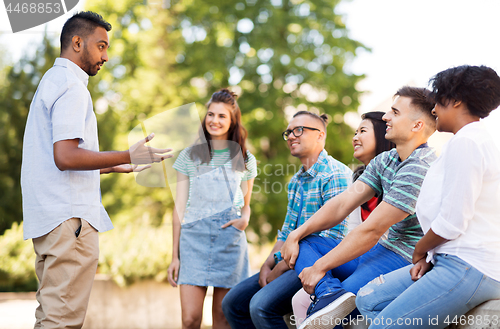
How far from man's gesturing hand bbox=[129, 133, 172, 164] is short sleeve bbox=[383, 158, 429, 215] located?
125 cm

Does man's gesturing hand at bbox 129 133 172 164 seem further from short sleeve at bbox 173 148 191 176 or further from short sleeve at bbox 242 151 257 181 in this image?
short sleeve at bbox 242 151 257 181

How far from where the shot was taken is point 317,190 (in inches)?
117

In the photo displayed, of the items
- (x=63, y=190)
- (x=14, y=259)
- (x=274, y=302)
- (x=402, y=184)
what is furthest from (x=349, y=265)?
(x=14, y=259)

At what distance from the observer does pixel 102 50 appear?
2.50 m

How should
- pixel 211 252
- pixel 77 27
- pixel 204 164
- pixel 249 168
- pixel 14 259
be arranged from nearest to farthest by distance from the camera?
pixel 77 27, pixel 211 252, pixel 204 164, pixel 249 168, pixel 14 259

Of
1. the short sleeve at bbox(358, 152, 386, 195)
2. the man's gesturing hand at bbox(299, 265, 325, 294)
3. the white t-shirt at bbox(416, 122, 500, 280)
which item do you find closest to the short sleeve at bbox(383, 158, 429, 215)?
the short sleeve at bbox(358, 152, 386, 195)

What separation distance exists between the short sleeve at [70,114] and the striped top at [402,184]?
172cm

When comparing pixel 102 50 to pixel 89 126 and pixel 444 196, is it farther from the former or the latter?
pixel 444 196

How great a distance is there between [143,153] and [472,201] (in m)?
1.64

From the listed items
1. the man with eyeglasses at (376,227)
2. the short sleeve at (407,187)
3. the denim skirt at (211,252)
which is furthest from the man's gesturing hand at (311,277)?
the denim skirt at (211,252)

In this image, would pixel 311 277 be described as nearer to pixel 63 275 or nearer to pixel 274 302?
pixel 274 302

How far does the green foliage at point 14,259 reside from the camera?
6621 millimetres

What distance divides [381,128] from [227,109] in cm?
132

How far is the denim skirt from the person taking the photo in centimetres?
328
